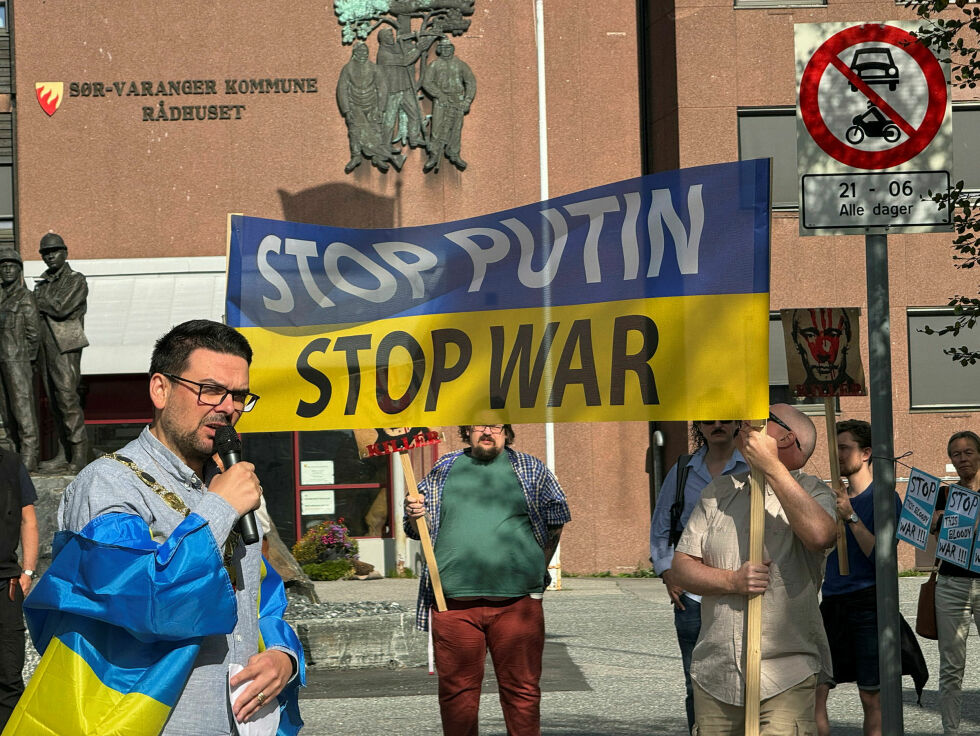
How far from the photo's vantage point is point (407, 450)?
24.8ft

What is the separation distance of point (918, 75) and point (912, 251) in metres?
18.5

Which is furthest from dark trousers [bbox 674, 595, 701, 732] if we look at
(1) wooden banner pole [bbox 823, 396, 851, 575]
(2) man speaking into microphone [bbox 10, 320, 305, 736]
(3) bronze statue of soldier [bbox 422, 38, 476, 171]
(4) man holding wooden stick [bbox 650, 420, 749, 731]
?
(3) bronze statue of soldier [bbox 422, 38, 476, 171]

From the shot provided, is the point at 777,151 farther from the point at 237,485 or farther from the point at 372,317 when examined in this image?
the point at 237,485

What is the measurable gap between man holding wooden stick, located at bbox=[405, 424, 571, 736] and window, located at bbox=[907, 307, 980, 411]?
16.9m

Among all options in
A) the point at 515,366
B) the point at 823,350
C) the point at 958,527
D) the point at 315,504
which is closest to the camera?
the point at 515,366

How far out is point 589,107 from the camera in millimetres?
24156

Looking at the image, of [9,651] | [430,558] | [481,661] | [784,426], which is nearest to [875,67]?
[784,426]

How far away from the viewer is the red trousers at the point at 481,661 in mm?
7164

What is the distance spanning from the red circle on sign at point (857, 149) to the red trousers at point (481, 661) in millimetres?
3075

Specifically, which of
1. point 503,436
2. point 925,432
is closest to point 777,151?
point 925,432

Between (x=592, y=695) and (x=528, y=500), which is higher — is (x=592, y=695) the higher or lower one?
the lower one

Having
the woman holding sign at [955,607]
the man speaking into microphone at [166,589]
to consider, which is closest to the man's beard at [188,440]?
the man speaking into microphone at [166,589]

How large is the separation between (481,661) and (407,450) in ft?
3.75

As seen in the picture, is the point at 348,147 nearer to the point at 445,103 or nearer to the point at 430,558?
the point at 445,103
